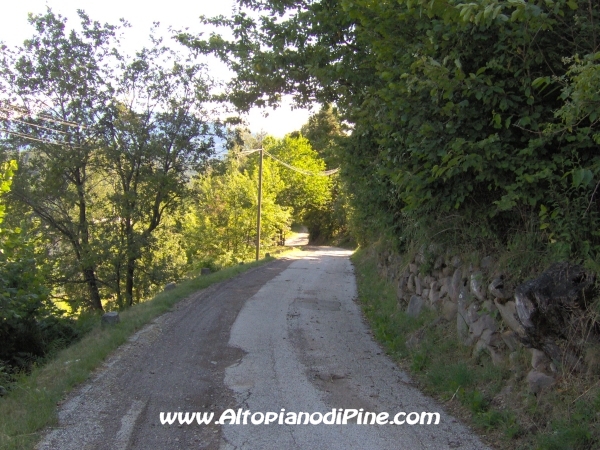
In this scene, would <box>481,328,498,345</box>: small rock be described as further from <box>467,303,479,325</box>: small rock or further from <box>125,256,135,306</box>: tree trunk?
<box>125,256,135,306</box>: tree trunk

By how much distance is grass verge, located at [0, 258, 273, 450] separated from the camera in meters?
4.82

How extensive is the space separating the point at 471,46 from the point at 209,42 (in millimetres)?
7121

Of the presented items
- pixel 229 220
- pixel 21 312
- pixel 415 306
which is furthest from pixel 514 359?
pixel 229 220

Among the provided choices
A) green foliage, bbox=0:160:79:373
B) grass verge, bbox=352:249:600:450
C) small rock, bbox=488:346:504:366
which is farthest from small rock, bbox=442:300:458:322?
green foliage, bbox=0:160:79:373

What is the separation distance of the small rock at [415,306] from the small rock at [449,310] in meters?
1.06

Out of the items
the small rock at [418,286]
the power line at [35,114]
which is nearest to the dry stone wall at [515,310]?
the small rock at [418,286]

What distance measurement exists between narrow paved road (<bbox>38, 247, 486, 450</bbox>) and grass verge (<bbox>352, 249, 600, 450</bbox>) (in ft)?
→ 0.74

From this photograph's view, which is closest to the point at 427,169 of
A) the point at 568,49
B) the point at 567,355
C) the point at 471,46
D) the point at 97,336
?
the point at 471,46

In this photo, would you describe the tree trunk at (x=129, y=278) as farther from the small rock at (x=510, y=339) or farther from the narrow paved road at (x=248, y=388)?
the small rock at (x=510, y=339)

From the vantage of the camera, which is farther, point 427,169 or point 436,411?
point 427,169

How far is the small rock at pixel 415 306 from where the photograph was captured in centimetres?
845

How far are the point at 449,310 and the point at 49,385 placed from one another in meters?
5.34

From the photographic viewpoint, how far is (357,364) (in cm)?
696

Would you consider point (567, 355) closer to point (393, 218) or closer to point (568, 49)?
point (568, 49)
